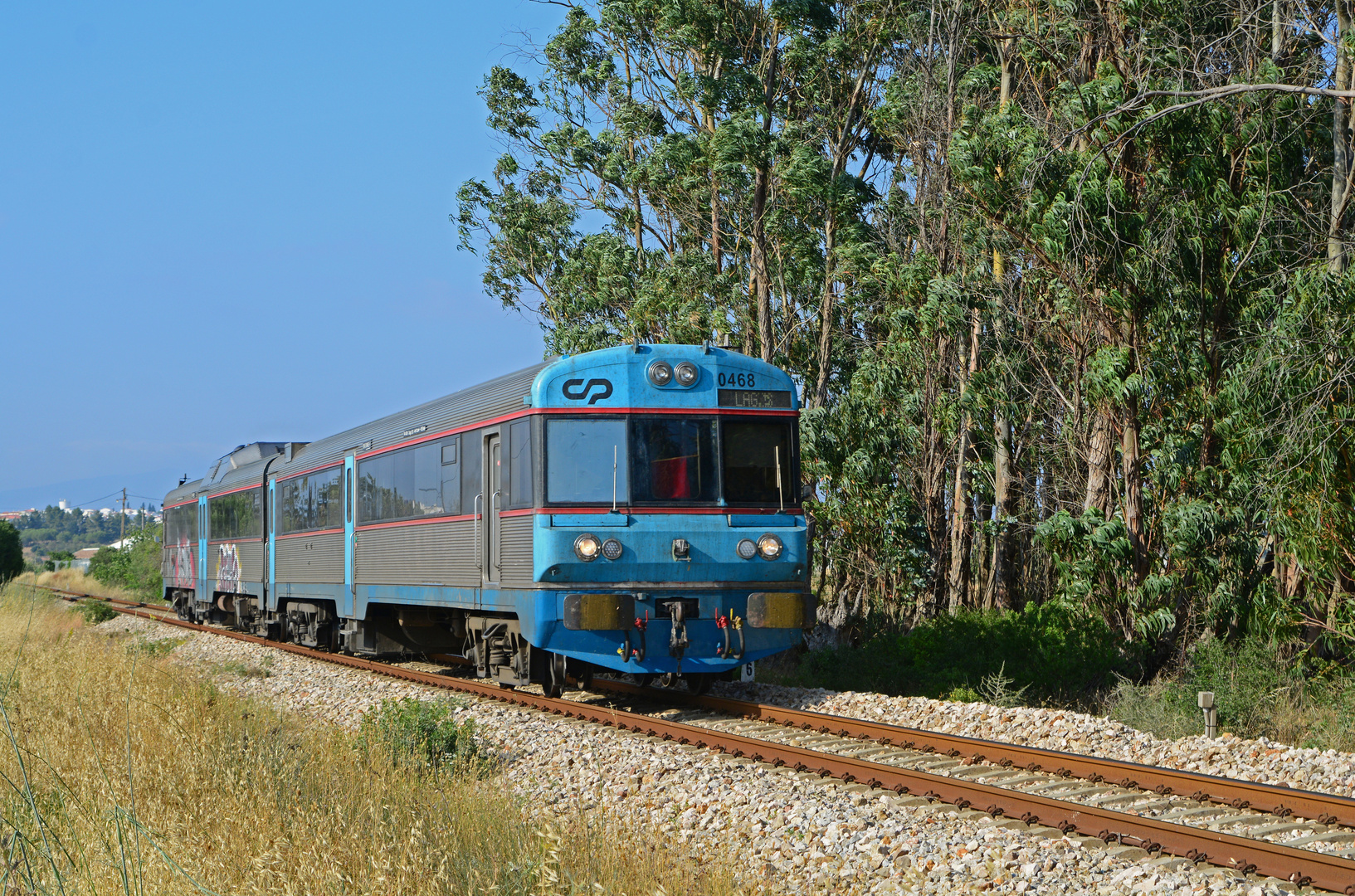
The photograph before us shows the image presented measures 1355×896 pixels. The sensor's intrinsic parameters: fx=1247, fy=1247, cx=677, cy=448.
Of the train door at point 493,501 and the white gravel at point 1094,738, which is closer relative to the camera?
the white gravel at point 1094,738

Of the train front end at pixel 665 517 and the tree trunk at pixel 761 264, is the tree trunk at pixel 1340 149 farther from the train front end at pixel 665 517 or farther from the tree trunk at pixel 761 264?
the tree trunk at pixel 761 264

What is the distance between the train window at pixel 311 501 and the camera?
57.8 ft

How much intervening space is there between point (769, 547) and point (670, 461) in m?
1.25

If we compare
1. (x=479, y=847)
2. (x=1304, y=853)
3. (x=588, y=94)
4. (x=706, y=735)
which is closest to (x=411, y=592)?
(x=706, y=735)

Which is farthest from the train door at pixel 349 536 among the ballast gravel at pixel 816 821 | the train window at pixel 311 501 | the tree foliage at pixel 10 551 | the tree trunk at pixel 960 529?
the tree foliage at pixel 10 551

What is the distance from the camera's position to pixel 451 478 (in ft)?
44.0

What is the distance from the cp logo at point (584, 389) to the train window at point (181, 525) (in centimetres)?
1957

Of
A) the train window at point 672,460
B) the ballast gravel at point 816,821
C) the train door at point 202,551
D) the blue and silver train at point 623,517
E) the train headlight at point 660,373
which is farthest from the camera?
the train door at point 202,551

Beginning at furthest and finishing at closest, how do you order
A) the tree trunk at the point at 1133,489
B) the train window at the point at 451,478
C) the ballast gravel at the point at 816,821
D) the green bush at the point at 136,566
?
the green bush at the point at 136,566, the tree trunk at the point at 1133,489, the train window at the point at 451,478, the ballast gravel at the point at 816,821

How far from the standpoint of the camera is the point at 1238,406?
40.2ft

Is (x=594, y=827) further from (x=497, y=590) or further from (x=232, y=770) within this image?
(x=497, y=590)

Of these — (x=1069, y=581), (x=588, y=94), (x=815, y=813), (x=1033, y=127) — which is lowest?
(x=815, y=813)

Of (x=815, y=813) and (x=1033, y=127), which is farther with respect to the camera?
(x=1033, y=127)

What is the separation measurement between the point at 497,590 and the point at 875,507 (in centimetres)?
802
